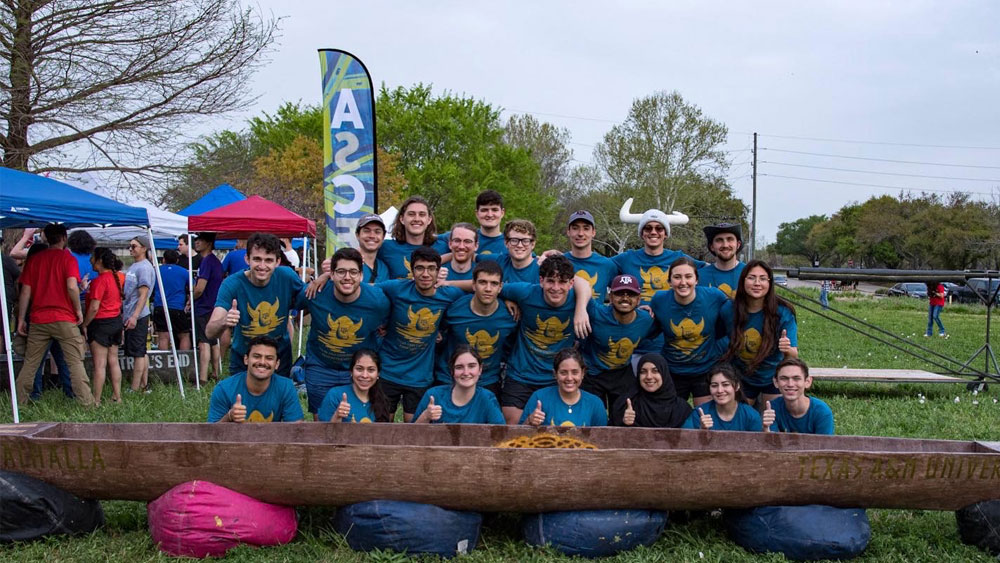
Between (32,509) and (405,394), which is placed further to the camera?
(405,394)

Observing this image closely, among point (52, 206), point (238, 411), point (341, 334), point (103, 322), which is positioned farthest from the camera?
point (103, 322)

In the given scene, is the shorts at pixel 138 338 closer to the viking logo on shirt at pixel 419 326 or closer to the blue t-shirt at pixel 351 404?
the blue t-shirt at pixel 351 404

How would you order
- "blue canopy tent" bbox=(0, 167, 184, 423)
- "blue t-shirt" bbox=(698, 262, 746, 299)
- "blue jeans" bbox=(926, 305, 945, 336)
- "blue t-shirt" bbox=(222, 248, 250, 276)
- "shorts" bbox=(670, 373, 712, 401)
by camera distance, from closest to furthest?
"shorts" bbox=(670, 373, 712, 401) < "blue t-shirt" bbox=(698, 262, 746, 299) < "blue canopy tent" bbox=(0, 167, 184, 423) < "blue t-shirt" bbox=(222, 248, 250, 276) < "blue jeans" bbox=(926, 305, 945, 336)

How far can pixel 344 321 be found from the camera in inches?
187

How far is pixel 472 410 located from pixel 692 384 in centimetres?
148

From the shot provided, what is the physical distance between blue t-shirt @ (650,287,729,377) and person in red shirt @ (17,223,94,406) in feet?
17.7

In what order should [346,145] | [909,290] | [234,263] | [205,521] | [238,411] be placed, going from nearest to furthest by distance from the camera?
[205,521] → [238,411] → [346,145] → [234,263] → [909,290]

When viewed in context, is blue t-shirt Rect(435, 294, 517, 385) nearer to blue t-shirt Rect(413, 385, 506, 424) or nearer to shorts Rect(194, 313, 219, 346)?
blue t-shirt Rect(413, 385, 506, 424)

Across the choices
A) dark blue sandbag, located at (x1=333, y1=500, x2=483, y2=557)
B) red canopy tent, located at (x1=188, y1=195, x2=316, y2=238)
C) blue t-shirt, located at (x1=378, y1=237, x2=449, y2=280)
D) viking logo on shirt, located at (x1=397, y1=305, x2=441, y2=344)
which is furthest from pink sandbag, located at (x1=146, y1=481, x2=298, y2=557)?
red canopy tent, located at (x1=188, y1=195, x2=316, y2=238)

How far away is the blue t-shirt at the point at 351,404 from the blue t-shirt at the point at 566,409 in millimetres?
988

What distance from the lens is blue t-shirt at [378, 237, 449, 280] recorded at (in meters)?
5.35

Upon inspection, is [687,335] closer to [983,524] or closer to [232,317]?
[983,524]

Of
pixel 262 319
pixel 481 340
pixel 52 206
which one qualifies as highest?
pixel 52 206

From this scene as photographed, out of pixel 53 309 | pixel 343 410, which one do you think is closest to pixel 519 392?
pixel 343 410
